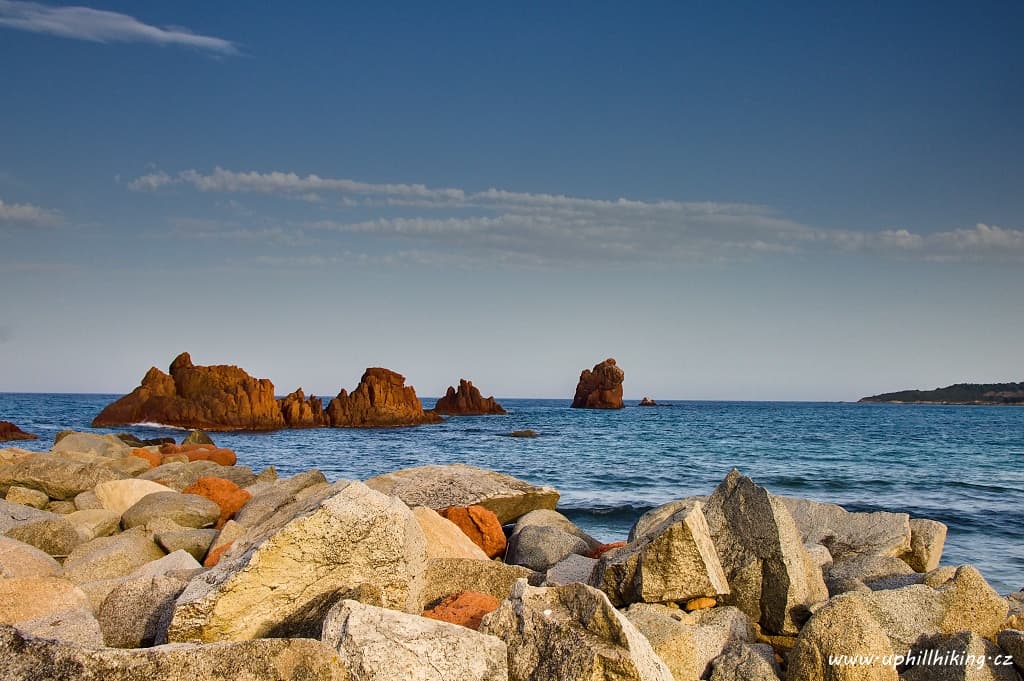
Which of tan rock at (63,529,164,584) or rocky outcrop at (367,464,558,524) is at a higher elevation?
rocky outcrop at (367,464,558,524)

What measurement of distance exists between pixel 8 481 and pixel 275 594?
1242 cm

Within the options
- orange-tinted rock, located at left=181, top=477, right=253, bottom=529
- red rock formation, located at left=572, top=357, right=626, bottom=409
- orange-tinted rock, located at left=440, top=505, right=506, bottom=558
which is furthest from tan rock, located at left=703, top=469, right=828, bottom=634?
red rock formation, located at left=572, top=357, right=626, bottom=409

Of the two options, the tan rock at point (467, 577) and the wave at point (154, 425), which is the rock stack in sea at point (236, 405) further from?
the tan rock at point (467, 577)

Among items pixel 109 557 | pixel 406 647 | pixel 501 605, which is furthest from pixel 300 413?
pixel 406 647

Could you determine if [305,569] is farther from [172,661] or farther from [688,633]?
[688,633]

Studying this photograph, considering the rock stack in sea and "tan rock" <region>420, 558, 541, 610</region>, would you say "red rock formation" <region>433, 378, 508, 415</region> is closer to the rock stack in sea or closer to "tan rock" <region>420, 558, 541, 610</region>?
the rock stack in sea

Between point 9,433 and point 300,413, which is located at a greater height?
point 300,413

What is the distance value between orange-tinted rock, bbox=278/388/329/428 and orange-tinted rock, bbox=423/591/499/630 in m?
60.4

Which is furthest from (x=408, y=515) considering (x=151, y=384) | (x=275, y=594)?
(x=151, y=384)

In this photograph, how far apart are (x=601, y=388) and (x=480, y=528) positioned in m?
118

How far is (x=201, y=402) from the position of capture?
6284 cm

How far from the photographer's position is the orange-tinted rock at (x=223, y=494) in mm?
12742

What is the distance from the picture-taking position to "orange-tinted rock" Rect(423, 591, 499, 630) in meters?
4.91

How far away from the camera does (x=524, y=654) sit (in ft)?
13.6
